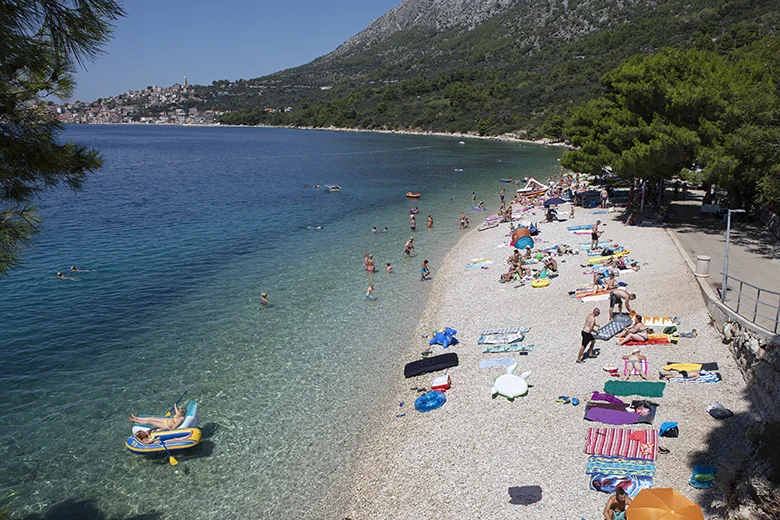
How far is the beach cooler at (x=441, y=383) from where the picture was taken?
43.5 feet

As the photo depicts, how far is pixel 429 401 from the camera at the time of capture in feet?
41.9

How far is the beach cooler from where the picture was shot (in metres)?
13.2

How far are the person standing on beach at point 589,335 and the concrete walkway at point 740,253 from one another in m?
3.42

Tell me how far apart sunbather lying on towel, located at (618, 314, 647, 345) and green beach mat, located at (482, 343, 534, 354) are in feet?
7.87

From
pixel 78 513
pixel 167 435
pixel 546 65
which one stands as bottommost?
pixel 78 513

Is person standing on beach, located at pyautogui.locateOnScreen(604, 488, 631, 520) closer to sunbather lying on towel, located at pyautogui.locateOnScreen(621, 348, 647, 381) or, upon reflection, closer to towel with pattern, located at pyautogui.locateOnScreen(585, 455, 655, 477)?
towel with pattern, located at pyautogui.locateOnScreen(585, 455, 655, 477)

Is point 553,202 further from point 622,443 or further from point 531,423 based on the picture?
point 622,443

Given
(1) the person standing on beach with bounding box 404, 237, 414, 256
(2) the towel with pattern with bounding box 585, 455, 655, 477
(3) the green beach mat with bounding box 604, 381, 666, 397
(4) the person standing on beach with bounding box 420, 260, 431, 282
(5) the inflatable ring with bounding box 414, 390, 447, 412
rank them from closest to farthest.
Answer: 1. (2) the towel with pattern with bounding box 585, 455, 655, 477
2. (3) the green beach mat with bounding box 604, 381, 666, 397
3. (5) the inflatable ring with bounding box 414, 390, 447, 412
4. (4) the person standing on beach with bounding box 420, 260, 431, 282
5. (1) the person standing on beach with bounding box 404, 237, 414, 256

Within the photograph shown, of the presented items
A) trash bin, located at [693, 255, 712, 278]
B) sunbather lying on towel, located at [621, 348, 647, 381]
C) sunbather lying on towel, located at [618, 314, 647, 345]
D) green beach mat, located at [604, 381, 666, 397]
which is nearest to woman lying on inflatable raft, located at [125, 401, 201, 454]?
green beach mat, located at [604, 381, 666, 397]

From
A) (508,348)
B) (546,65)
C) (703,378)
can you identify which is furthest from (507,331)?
(546,65)

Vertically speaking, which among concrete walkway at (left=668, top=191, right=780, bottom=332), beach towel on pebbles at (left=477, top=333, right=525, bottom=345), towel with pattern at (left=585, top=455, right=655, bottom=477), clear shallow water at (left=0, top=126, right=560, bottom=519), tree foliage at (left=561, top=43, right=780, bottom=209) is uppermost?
tree foliage at (left=561, top=43, right=780, bottom=209)

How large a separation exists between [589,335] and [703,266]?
238 inches

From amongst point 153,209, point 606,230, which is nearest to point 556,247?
point 606,230

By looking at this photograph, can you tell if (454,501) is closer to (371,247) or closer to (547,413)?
(547,413)
